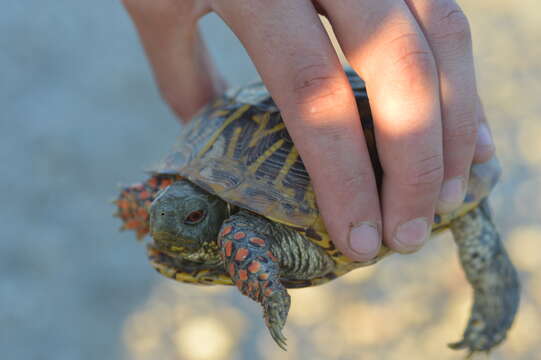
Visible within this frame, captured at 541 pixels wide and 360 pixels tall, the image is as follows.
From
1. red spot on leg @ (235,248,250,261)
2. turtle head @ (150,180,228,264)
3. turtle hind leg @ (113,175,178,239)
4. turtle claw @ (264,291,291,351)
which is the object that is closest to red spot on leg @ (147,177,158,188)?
turtle hind leg @ (113,175,178,239)

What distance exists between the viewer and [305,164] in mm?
1256

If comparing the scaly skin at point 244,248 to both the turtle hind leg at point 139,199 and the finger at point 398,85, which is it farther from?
the finger at point 398,85

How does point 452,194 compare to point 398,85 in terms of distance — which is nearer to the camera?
point 398,85

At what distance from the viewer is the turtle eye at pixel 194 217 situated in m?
1.32

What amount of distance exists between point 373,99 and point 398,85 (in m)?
0.06

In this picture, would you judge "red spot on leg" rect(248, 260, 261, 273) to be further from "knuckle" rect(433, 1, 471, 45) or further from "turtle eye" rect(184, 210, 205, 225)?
"knuckle" rect(433, 1, 471, 45)

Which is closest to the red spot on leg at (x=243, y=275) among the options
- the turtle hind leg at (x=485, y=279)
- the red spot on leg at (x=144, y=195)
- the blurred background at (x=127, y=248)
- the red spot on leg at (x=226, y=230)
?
the red spot on leg at (x=226, y=230)

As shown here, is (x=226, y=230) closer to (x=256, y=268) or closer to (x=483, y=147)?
(x=256, y=268)

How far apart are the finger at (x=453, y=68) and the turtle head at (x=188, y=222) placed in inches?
23.3

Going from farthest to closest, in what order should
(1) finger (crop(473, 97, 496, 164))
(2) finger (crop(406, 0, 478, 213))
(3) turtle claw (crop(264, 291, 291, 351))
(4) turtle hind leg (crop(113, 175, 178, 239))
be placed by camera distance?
1. (4) turtle hind leg (crop(113, 175, 178, 239))
2. (1) finger (crop(473, 97, 496, 164))
3. (2) finger (crop(406, 0, 478, 213))
4. (3) turtle claw (crop(264, 291, 291, 351))

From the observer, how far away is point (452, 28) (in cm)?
128

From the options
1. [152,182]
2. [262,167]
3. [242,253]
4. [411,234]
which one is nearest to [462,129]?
[411,234]

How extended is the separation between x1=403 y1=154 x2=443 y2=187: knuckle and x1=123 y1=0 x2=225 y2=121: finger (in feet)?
2.44

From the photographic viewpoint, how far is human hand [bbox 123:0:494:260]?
121 cm
